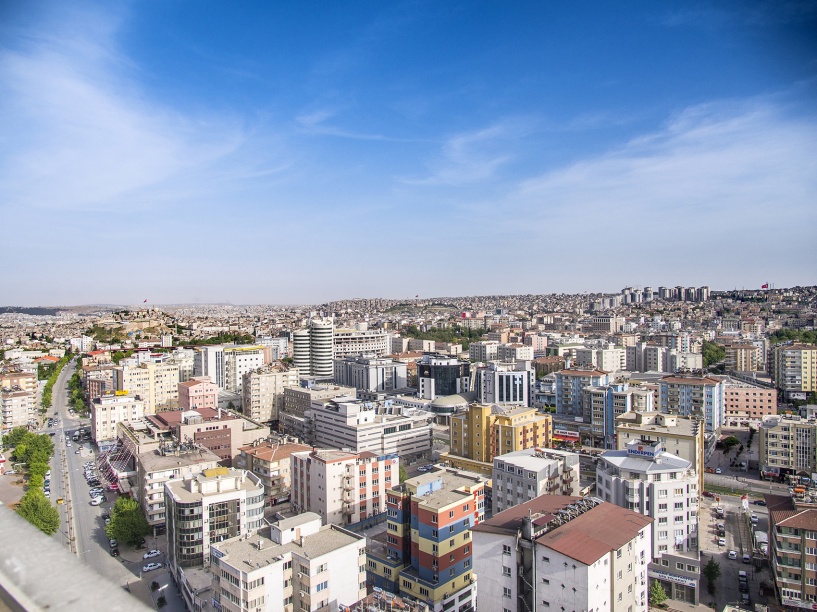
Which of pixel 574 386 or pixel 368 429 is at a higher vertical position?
pixel 574 386

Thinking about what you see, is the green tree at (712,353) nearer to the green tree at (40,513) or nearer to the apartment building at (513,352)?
the apartment building at (513,352)

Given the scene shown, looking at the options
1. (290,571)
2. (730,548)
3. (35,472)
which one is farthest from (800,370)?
(35,472)

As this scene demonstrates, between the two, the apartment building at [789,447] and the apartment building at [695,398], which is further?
the apartment building at [695,398]

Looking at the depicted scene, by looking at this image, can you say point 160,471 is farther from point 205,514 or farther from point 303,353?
point 303,353

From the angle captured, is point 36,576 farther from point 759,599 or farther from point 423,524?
point 759,599

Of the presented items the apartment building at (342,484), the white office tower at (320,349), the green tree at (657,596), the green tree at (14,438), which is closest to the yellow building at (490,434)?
the apartment building at (342,484)

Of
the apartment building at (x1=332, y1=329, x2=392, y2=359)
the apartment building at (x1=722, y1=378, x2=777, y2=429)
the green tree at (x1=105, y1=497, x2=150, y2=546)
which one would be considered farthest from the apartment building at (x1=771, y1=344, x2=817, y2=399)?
the green tree at (x1=105, y1=497, x2=150, y2=546)
